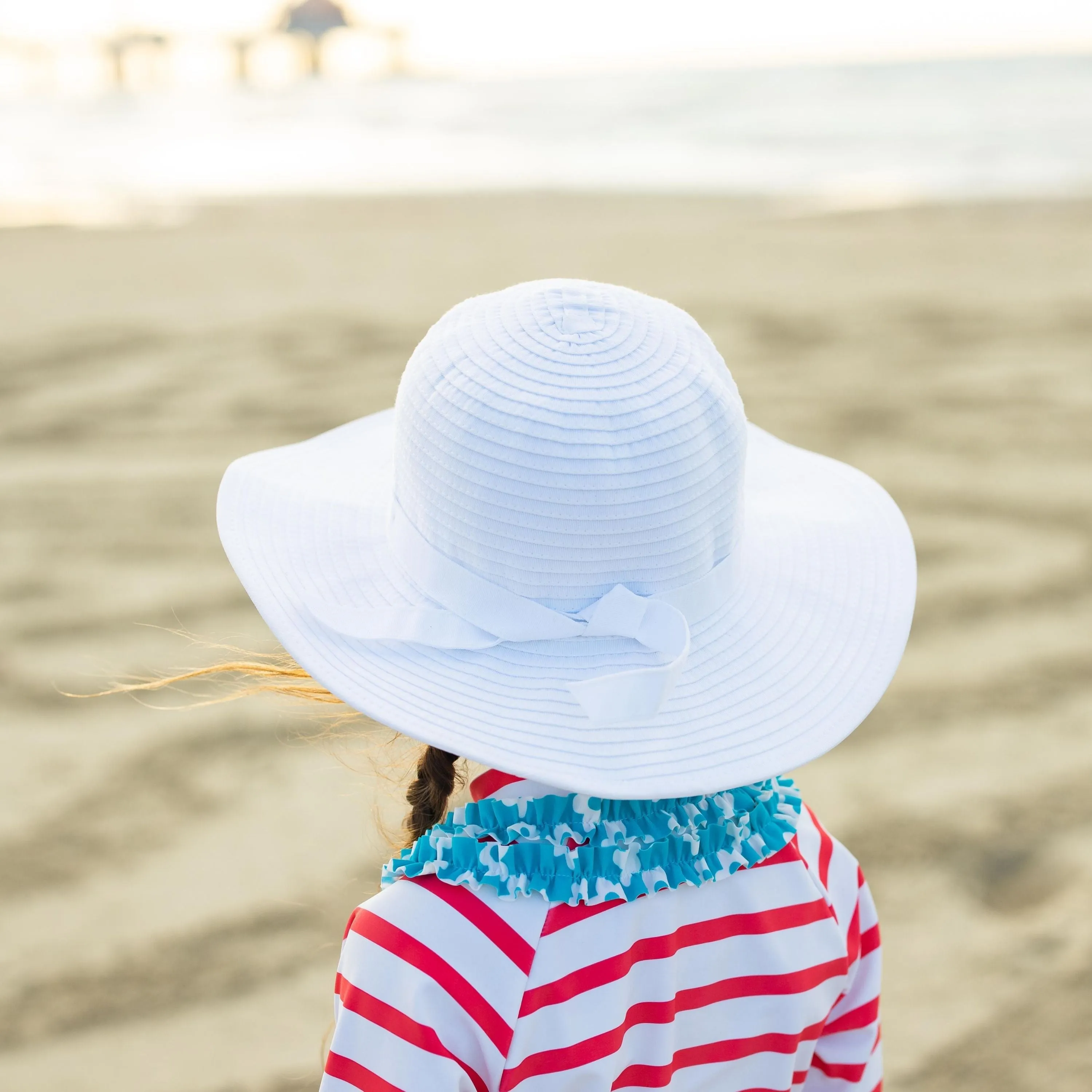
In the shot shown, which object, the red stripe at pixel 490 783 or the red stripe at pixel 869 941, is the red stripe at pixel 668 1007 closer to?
the red stripe at pixel 869 941

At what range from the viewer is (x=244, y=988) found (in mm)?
1783

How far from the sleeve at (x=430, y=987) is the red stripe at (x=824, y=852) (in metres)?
0.29

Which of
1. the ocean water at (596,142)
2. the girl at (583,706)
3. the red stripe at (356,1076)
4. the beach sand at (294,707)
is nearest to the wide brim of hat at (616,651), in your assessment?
the girl at (583,706)

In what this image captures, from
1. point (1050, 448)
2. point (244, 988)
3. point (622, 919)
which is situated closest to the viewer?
point (622, 919)

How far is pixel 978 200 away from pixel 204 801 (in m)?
8.20

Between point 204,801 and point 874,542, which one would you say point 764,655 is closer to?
point 874,542

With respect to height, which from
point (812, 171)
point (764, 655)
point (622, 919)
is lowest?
point (812, 171)

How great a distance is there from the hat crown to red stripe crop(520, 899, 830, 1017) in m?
0.26

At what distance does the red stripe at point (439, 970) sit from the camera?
81 cm

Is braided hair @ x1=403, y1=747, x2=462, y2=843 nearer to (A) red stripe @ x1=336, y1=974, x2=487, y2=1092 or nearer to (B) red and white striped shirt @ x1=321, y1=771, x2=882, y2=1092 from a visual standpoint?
(B) red and white striped shirt @ x1=321, y1=771, x2=882, y2=1092

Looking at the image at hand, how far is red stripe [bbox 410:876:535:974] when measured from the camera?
32.3 inches

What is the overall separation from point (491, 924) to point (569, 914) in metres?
0.06

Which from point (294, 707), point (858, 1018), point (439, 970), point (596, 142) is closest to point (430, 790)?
point (439, 970)

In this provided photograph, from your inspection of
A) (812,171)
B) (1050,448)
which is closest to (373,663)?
(1050,448)
